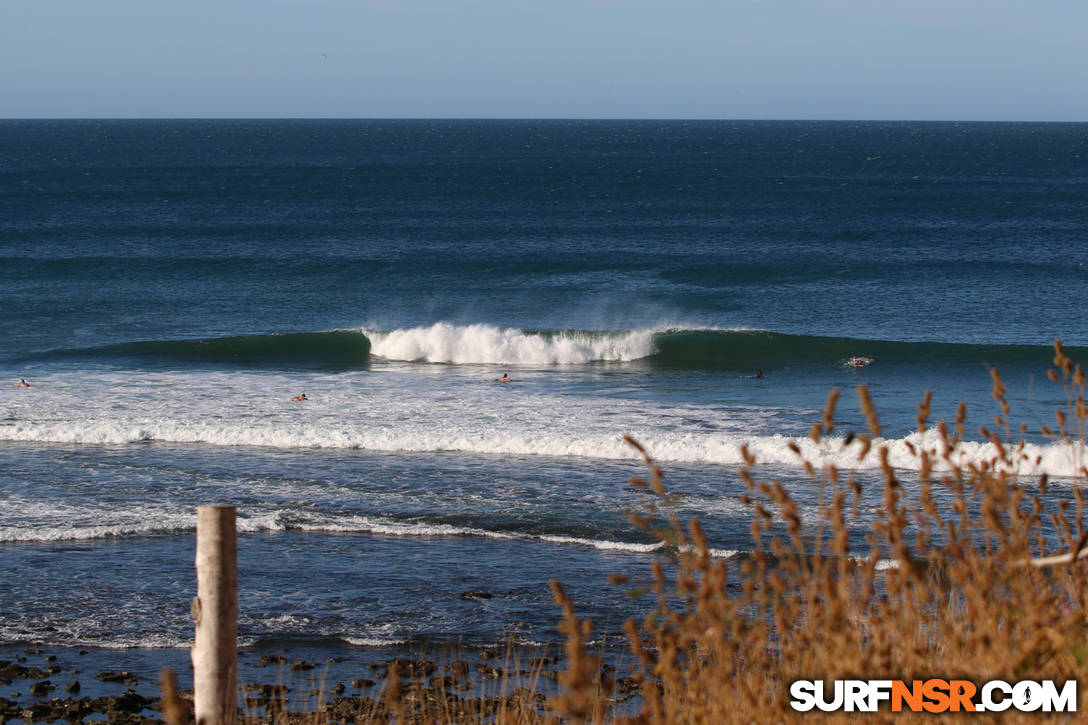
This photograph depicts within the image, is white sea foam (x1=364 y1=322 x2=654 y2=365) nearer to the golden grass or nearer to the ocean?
the ocean

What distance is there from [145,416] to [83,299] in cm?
1730

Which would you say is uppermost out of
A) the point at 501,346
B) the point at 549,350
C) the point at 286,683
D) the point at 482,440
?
the point at 501,346

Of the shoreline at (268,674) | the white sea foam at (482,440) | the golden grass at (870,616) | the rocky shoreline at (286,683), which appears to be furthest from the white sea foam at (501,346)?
the golden grass at (870,616)

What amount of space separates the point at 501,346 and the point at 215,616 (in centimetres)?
2324

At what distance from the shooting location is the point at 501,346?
27.2m

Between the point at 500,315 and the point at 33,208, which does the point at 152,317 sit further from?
the point at 33,208

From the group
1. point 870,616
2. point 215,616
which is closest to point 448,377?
point 215,616

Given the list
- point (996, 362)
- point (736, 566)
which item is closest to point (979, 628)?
point (736, 566)

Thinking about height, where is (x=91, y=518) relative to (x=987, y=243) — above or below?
below

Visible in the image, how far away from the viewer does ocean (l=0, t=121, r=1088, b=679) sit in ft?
34.5

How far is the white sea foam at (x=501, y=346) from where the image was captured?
88.4 feet

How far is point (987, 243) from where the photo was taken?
4606cm

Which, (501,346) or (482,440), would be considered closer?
(482,440)

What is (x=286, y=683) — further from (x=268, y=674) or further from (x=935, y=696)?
(x=935, y=696)
